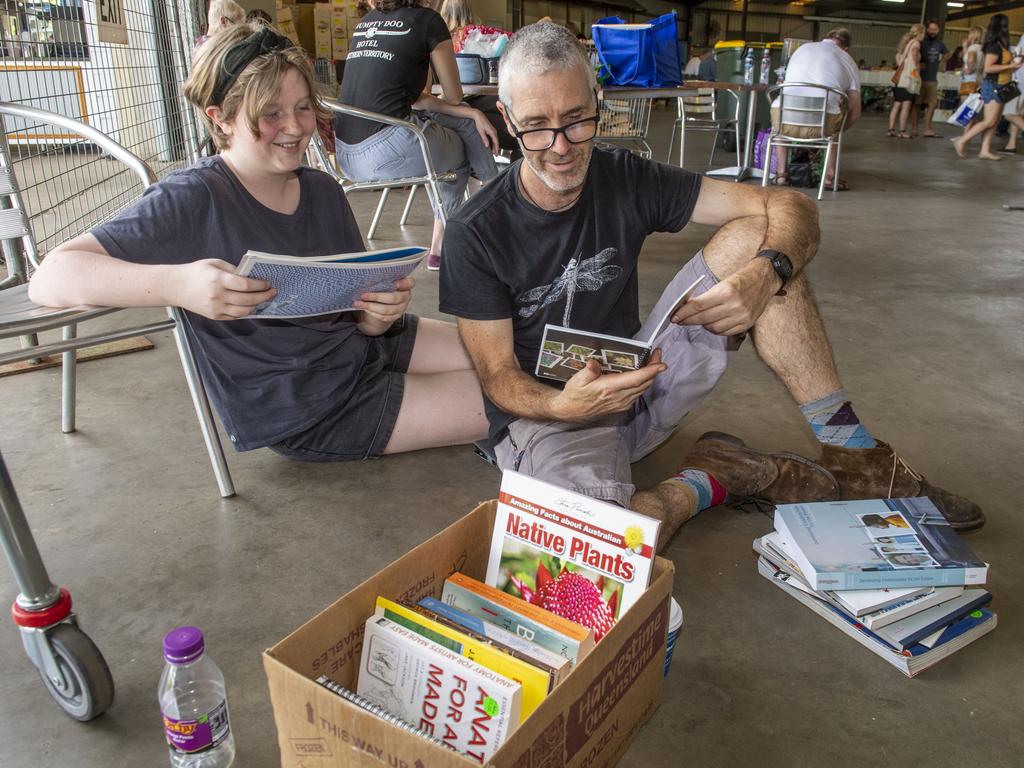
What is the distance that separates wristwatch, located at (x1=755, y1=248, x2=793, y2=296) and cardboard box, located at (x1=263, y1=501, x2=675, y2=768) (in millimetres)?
755

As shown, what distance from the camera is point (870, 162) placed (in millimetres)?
7961

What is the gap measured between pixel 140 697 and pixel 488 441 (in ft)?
3.10

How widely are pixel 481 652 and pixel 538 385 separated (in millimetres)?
696

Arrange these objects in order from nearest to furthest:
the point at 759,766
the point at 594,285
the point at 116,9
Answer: the point at 759,766 < the point at 594,285 < the point at 116,9

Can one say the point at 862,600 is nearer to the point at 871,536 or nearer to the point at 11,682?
the point at 871,536

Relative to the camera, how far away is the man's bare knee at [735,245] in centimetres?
169

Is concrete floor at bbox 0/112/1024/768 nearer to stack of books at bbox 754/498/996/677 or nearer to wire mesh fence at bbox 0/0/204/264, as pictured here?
stack of books at bbox 754/498/996/677

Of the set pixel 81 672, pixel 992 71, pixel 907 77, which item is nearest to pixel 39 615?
pixel 81 672

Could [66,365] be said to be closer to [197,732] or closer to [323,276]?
[323,276]

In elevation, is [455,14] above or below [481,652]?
above

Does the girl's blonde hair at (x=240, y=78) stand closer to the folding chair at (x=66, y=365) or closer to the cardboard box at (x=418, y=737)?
the folding chair at (x=66, y=365)

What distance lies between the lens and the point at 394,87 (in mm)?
3295

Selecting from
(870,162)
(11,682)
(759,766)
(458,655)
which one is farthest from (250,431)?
(870,162)

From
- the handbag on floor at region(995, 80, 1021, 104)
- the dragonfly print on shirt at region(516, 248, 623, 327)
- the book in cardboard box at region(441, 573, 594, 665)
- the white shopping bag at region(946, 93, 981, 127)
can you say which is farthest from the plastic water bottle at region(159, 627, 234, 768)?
the white shopping bag at region(946, 93, 981, 127)
